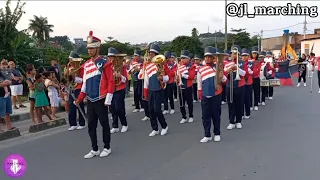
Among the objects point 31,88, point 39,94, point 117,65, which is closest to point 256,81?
point 117,65

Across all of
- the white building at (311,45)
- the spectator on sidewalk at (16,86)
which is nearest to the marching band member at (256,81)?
the spectator on sidewalk at (16,86)

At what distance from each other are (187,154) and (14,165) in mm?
3044

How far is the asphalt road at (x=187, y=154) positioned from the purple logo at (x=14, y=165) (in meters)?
0.11

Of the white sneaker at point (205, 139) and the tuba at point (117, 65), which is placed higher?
the tuba at point (117, 65)

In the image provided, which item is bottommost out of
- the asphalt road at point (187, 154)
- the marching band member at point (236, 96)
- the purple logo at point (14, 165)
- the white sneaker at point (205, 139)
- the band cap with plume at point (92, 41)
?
the purple logo at point (14, 165)

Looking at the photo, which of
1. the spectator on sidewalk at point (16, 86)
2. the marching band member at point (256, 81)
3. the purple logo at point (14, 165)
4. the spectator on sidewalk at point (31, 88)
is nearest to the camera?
the purple logo at point (14, 165)

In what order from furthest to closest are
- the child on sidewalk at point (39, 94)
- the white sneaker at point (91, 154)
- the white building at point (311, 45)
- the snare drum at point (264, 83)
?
1. the white building at point (311, 45)
2. the snare drum at point (264, 83)
3. the child on sidewalk at point (39, 94)
4. the white sneaker at point (91, 154)

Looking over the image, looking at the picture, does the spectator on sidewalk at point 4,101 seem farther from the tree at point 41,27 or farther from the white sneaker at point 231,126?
the tree at point 41,27

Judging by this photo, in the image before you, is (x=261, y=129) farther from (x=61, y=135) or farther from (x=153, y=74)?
(x=61, y=135)

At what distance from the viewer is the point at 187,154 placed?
6430 millimetres

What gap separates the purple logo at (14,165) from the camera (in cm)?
581

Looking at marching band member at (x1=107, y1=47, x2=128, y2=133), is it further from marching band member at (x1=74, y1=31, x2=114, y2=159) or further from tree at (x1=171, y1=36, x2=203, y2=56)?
tree at (x1=171, y1=36, x2=203, y2=56)

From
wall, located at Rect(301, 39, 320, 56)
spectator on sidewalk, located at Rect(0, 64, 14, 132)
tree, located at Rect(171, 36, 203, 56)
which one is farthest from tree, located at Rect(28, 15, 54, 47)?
spectator on sidewalk, located at Rect(0, 64, 14, 132)

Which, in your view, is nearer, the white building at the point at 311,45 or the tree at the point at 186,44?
the tree at the point at 186,44
